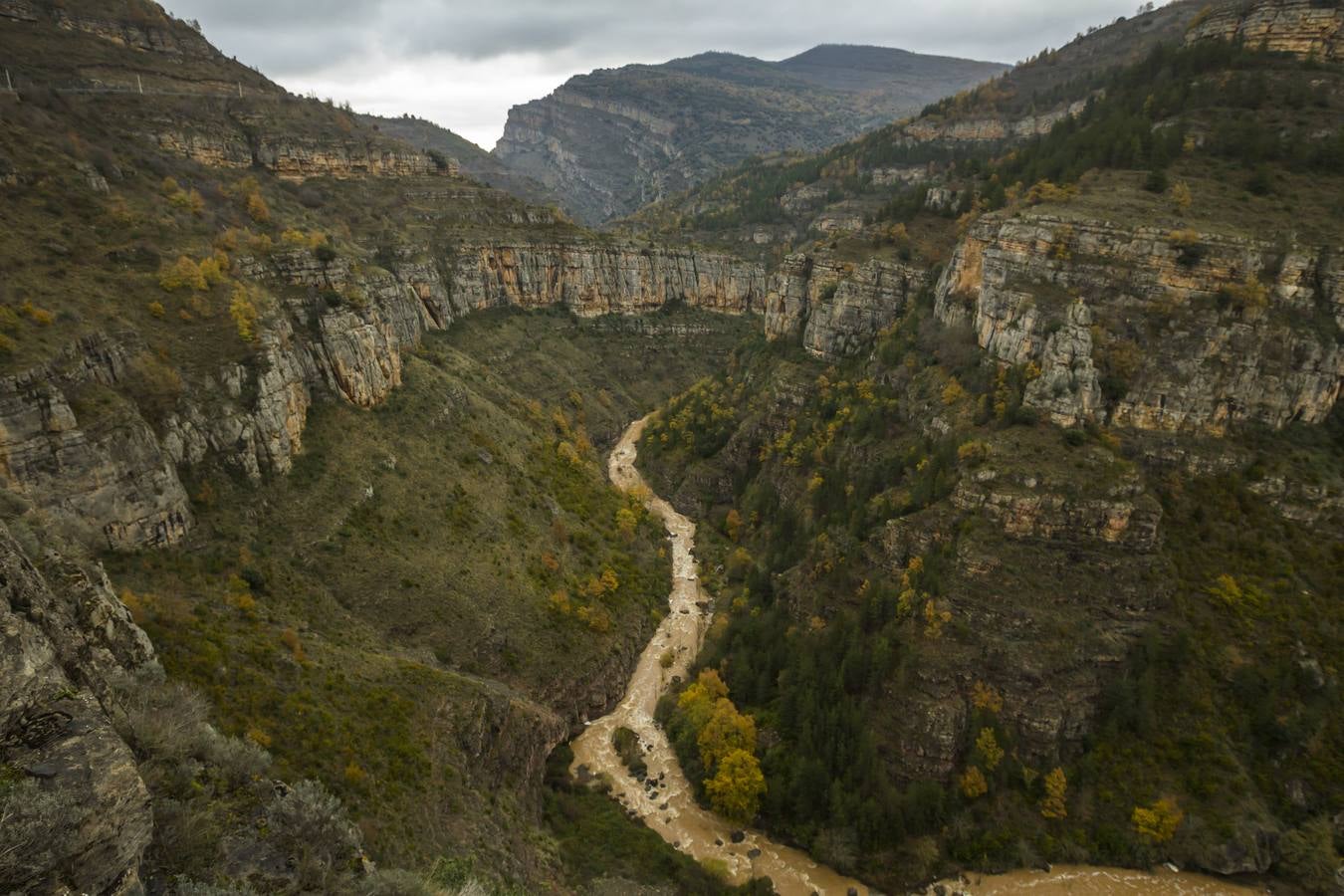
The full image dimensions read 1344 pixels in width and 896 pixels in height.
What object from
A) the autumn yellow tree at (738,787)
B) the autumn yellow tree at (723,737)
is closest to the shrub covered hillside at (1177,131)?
the autumn yellow tree at (723,737)

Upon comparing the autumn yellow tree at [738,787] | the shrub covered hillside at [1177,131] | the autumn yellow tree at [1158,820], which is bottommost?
the autumn yellow tree at [738,787]

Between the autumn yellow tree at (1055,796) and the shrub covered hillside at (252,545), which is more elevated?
the shrub covered hillside at (252,545)

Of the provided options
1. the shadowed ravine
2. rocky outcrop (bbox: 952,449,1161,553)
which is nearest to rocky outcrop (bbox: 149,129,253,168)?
the shadowed ravine

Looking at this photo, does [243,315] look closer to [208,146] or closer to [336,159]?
[208,146]

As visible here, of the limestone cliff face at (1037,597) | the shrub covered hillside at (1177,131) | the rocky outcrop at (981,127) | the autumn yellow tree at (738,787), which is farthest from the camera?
the rocky outcrop at (981,127)

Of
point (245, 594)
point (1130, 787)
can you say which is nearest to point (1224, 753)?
point (1130, 787)

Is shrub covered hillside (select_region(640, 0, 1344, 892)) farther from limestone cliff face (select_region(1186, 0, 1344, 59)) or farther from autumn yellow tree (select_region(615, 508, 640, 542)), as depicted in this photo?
autumn yellow tree (select_region(615, 508, 640, 542))

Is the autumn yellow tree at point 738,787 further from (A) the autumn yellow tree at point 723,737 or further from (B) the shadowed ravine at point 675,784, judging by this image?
(B) the shadowed ravine at point 675,784
